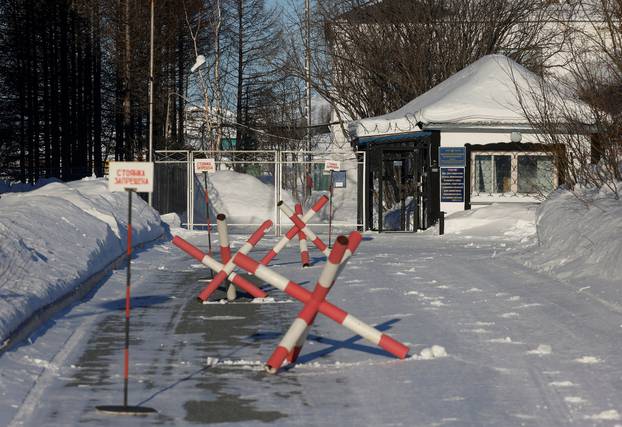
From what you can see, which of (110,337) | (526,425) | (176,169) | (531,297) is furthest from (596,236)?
(176,169)

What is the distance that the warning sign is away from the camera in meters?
9.92

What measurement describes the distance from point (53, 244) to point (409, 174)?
20.8 m

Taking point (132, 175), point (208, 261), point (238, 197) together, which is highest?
point (132, 175)

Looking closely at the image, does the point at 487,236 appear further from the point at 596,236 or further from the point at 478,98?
the point at 596,236

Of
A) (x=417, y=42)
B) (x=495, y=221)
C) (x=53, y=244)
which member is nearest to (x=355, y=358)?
(x=53, y=244)

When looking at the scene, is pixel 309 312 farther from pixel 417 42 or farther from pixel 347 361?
pixel 417 42

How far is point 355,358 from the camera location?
10.9 metres

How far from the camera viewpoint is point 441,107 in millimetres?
34594

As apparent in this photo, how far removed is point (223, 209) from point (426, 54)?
9854 millimetres

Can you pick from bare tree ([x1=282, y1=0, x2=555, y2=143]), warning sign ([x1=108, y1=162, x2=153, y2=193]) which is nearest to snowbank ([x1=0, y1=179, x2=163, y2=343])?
warning sign ([x1=108, y1=162, x2=153, y2=193])

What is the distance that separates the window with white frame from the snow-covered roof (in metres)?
1.03

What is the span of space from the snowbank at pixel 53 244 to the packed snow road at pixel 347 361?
411mm

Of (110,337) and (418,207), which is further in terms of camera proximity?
(418,207)

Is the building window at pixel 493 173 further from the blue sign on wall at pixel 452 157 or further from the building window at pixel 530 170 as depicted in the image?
the blue sign on wall at pixel 452 157
